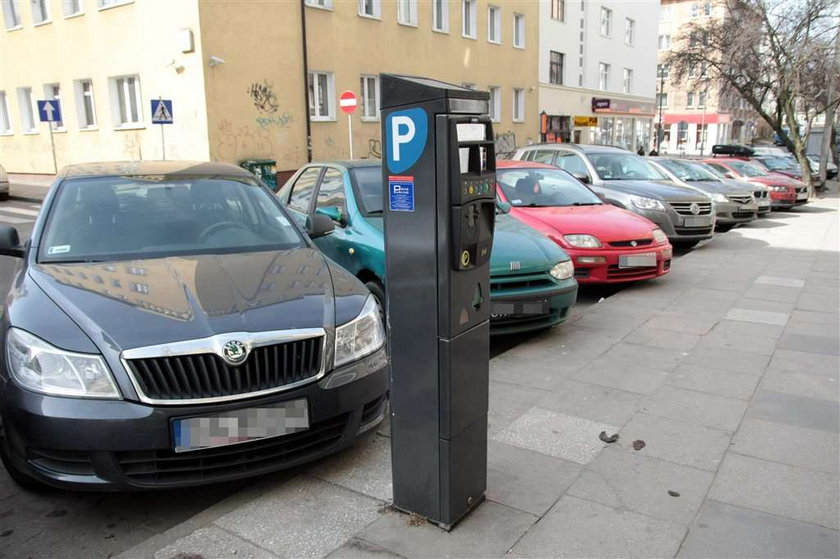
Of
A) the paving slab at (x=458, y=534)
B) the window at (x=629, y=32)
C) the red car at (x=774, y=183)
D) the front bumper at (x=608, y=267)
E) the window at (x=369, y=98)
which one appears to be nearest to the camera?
the paving slab at (x=458, y=534)

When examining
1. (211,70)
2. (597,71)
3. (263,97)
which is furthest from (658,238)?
(597,71)

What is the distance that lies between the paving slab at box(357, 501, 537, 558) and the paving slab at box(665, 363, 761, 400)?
7.67ft

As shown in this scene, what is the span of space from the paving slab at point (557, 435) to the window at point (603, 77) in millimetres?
37131

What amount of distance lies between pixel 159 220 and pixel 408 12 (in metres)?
22.0

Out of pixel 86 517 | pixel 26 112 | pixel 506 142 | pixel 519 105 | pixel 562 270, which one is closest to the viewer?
Result: pixel 86 517

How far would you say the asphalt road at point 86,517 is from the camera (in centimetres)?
294

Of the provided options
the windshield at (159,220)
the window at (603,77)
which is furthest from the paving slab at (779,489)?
the window at (603,77)

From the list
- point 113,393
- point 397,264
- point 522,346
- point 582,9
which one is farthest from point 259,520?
point 582,9

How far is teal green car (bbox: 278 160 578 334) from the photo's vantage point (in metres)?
5.55

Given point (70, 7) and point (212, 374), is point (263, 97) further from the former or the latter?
point (212, 374)

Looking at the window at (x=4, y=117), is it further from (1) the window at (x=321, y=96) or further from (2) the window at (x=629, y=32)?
(2) the window at (x=629, y=32)

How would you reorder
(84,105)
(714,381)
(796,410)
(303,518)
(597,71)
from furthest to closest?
(597,71)
(84,105)
(714,381)
(796,410)
(303,518)

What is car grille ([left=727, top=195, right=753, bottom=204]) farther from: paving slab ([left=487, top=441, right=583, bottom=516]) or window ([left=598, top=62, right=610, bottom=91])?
window ([left=598, top=62, right=610, bottom=91])

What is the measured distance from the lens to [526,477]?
134 inches
